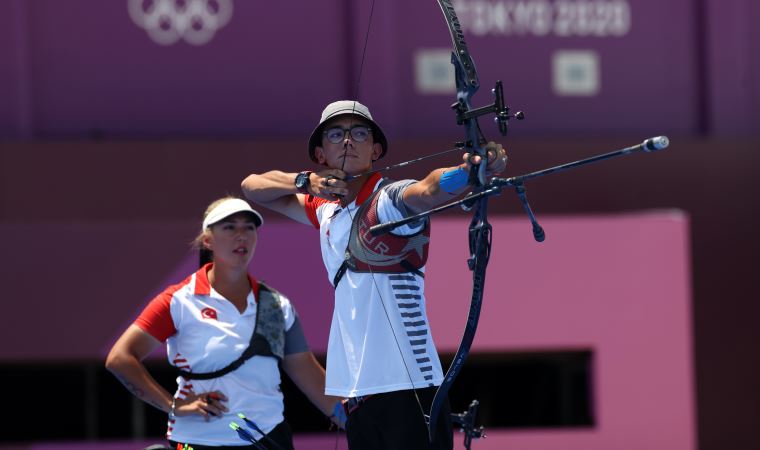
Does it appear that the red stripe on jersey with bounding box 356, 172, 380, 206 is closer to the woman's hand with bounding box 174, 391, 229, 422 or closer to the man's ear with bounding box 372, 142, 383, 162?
the man's ear with bounding box 372, 142, 383, 162

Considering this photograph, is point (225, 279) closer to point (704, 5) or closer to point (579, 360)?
point (579, 360)

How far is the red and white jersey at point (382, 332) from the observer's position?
3.44m

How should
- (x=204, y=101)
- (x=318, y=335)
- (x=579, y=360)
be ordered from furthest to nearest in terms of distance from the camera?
(x=204, y=101) < (x=579, y=360) < (x=318, y=335)

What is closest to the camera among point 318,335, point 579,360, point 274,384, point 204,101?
point 274,384

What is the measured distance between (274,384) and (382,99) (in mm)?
4653

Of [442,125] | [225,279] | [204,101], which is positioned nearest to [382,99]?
[442,125]

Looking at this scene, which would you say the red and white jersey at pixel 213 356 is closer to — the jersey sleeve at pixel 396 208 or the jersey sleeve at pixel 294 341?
the jersey sleeve at pixel 294 341

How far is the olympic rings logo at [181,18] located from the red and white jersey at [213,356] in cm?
463

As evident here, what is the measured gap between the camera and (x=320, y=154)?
3779mm

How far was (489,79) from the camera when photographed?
8.91 m

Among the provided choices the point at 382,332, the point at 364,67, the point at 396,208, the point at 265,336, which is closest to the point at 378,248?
the point at 396,208

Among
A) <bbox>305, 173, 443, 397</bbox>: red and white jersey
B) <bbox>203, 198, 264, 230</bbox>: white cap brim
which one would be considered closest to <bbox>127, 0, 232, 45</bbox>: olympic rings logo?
<bbox>203, 198, 264, 230</bbox>: white cap brim

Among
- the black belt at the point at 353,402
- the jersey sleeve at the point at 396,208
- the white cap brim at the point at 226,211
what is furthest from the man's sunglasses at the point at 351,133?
the white cap brim at the point at 226,211

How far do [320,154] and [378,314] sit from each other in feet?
1.92
